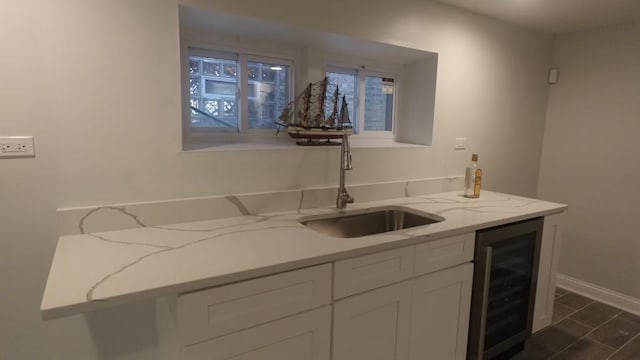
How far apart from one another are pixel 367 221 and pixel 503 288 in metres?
0.79

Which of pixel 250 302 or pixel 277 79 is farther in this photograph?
pixel 277 79

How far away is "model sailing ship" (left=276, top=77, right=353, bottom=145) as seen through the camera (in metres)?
2.02

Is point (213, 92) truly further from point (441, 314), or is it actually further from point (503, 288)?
point (503, 288)

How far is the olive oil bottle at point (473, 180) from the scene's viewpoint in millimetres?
2303

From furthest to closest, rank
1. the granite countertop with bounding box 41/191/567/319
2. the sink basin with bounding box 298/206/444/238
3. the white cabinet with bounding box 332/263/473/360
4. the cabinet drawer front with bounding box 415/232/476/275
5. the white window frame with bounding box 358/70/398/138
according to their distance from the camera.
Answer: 1. the white window frame with bounding box 358/70/398/138
2. the sink basin with bounding box 298/206/444/238
3. the cabinet drawer front with bounding box 415/232/476/275
4. the white cabinet with bounding box 332/263/473/360
5. the granite countertop with bounding box 41/191/567/319

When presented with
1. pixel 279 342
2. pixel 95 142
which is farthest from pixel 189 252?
pixel 95 142

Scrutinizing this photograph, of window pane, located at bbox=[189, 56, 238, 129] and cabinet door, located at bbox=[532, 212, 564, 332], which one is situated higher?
window pane, located at bbox=[189, 56, 238, 129]

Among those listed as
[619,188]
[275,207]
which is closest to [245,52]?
[275,207]

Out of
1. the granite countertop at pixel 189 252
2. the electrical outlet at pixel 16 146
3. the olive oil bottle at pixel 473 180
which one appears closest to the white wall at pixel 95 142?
the electrical outlet at pixel 16 146

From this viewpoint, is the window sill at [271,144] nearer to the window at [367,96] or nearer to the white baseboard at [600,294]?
the window at [367,96]

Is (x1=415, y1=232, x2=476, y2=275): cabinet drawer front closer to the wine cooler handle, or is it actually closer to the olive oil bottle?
the wine cooler handle

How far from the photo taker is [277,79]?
2.14 meters

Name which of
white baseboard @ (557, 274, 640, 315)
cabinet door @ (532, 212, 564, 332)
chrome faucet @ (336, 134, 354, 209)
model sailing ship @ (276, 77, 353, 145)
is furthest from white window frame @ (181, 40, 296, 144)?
white baseboard @ (557, 274, 640, 315)

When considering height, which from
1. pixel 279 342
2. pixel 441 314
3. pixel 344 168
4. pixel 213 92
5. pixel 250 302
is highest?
pixel 213 92
